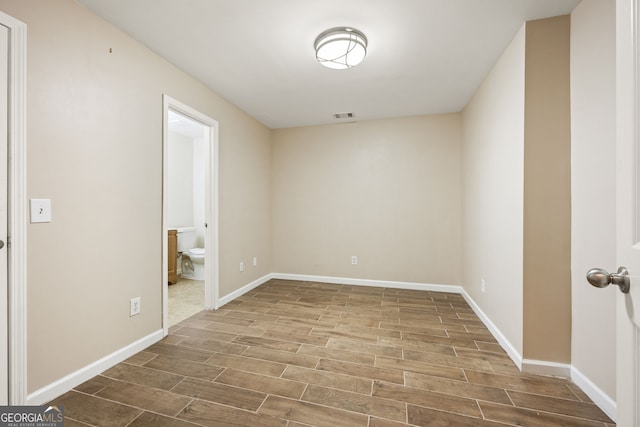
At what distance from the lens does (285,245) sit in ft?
14.3

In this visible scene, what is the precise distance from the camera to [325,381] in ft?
5.69

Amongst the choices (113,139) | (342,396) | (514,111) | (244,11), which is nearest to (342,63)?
(244,11)

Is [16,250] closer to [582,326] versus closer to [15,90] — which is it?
[15,90]

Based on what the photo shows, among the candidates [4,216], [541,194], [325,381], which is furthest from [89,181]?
[541,194]

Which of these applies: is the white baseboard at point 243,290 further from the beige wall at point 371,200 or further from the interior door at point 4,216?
the interior door at point 4,216

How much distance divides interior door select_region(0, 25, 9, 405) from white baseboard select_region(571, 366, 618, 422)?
318 cm

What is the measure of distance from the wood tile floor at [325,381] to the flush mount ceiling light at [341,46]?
237 centimetres

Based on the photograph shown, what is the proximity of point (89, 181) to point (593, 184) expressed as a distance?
316cm

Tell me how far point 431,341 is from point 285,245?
2.65m

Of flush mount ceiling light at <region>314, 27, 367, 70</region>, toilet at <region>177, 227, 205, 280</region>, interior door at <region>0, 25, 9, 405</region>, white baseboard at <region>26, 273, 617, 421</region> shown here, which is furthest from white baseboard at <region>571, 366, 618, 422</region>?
toilet at <region>177, 227, 205, 280</region>

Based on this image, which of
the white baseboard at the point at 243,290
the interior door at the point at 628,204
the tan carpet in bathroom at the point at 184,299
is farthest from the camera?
the white baseboard at the point at 243,290

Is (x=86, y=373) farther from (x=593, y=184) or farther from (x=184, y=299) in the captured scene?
(x=593, y=184)

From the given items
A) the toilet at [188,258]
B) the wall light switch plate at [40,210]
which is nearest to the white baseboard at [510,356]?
the wall light switch plate at [40,210]

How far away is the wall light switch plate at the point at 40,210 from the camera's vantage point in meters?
1.47
